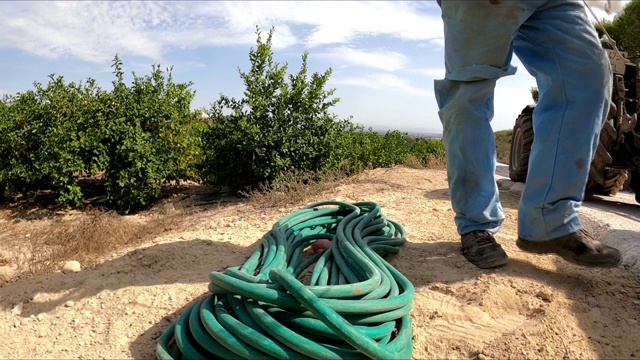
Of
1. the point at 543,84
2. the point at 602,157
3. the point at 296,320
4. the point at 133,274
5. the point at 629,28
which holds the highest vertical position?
the point at 629,28

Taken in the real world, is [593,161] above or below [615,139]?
below

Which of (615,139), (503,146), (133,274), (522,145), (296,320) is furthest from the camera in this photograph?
(503,146)

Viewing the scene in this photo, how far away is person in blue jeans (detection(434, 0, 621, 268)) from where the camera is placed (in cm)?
213

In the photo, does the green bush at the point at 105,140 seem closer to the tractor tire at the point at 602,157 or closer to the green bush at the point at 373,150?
the green bush at the point at 373,150

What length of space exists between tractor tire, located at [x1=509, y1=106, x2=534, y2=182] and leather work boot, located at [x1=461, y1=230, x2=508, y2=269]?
10.9ft

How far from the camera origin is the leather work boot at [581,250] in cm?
218

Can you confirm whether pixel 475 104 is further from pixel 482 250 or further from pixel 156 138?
pixel 156 138

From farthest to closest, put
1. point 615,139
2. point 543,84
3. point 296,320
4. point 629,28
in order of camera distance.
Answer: point 629,28, point 615,139, point 543,84, point 296,320

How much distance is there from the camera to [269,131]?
5.58 metres

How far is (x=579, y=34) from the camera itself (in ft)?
6.96

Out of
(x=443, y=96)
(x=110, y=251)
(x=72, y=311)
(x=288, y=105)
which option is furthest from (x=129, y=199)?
(x=443, y=96)

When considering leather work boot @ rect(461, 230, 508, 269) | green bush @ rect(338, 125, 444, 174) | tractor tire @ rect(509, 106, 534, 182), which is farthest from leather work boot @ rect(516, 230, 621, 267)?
green bush @ rect(338, 125, 444, 174)

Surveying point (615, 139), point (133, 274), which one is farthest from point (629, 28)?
point (133, 274)

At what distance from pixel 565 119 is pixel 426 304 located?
0.98 m
